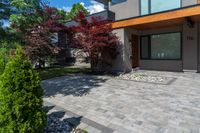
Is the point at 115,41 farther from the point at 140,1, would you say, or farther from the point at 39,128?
the point at 39,128

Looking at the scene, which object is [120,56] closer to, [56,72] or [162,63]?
[162,63]

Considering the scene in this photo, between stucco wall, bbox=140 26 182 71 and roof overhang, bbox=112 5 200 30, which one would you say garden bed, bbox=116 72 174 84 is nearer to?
stucco wall, bbox=140 26 182 71

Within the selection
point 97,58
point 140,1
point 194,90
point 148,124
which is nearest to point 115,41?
point 97,58

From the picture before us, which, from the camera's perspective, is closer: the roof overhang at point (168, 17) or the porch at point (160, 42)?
the roof overhang at point (168, 17)

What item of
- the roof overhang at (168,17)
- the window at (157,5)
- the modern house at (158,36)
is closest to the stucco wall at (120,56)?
the modern house at (158,36)

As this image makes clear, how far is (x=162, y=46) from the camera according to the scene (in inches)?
485

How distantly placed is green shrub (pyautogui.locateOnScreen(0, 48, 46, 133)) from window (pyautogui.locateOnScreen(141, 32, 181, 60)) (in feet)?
34.3

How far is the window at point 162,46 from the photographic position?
1162cm

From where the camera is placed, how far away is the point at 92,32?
405 inches

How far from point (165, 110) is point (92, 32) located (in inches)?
262

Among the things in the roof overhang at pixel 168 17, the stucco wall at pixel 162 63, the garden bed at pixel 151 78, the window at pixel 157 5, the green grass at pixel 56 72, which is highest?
the window at pixel 157 5

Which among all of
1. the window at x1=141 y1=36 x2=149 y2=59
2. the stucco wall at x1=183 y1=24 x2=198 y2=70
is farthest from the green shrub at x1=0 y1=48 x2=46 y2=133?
the window at x1=141 y1=36 x2=149 y2=59

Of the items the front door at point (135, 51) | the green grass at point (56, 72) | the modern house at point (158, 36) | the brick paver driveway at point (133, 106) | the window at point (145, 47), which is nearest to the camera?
the brick paver driveway at point (133, 106)

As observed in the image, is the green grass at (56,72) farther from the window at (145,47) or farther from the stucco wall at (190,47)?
the stucco wall at (190,47)
